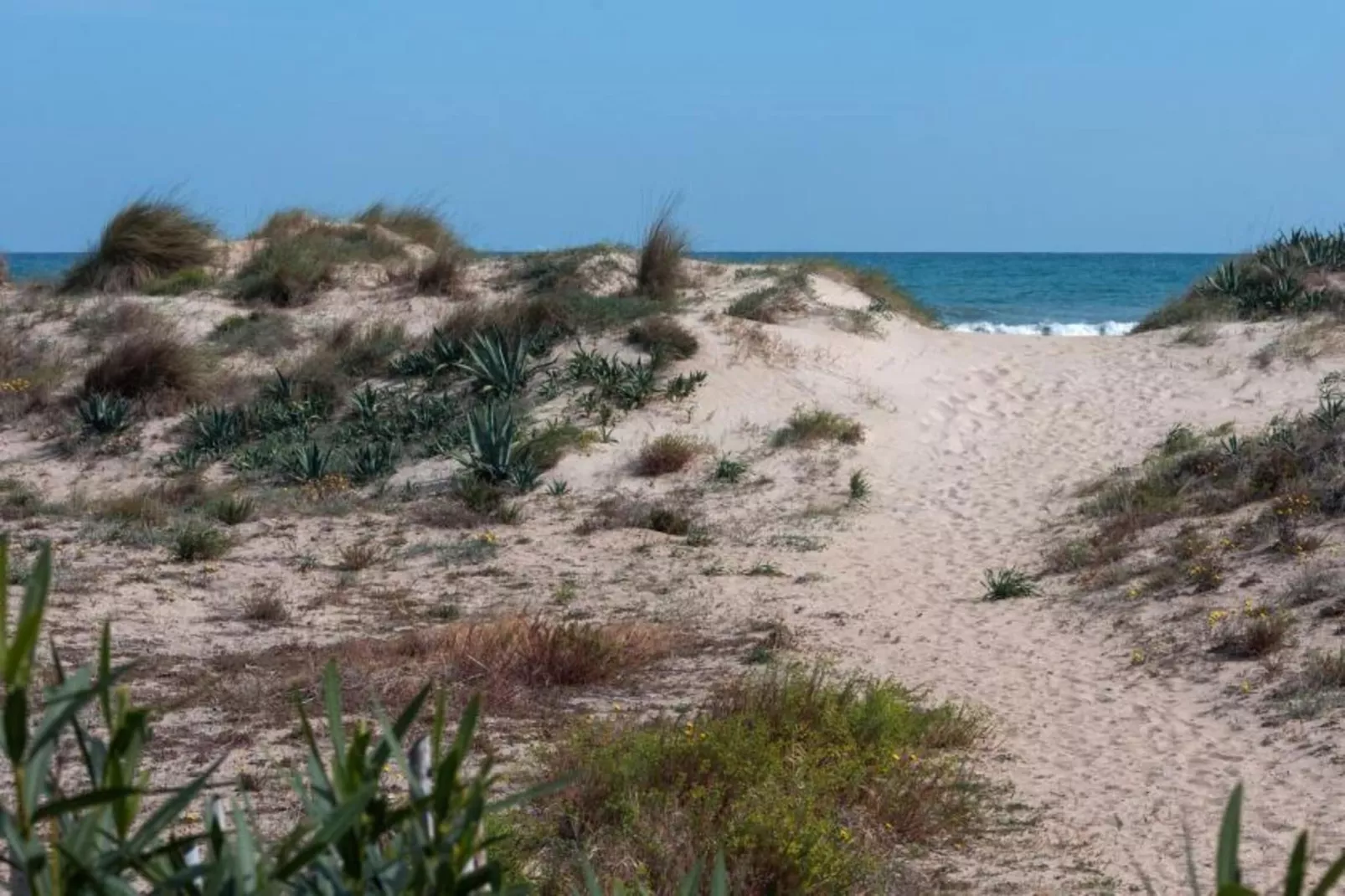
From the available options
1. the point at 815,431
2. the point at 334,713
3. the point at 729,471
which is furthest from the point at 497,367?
the point at 334,713

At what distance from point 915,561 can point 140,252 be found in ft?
43.0

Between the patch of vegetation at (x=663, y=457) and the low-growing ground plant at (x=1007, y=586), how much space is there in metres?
4.11

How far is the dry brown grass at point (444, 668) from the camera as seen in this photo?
23.7 feet

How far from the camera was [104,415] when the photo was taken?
51.6 feet

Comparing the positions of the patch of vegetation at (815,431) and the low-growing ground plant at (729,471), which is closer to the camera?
the low-growing ground plant at (729,471)

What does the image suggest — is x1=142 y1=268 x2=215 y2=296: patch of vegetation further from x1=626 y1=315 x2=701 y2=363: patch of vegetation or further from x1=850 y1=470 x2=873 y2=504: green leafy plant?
x1=850 y1=470 x2=873 y2=504: green leafy plant

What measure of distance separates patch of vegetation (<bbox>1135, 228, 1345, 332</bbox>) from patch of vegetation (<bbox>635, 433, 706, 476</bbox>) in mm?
8191

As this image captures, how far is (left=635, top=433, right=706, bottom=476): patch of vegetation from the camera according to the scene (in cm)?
1393

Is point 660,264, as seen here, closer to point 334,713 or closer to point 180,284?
point 180,284

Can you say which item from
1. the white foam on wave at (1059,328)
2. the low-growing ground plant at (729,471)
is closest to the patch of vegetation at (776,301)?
the low-growing ground plant at (729,471)

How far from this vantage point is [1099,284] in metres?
55.5

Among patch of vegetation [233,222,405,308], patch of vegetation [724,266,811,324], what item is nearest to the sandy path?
patch of vegetation [724,266,811,324]

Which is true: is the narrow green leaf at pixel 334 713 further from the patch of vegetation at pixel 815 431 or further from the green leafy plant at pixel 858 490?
the patch of vegetation at pixel 815 431

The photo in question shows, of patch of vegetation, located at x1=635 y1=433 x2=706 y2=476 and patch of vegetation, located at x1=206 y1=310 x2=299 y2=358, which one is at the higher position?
patch of vegetation, located at x1=206 y1=310 x2=299 y2=358
